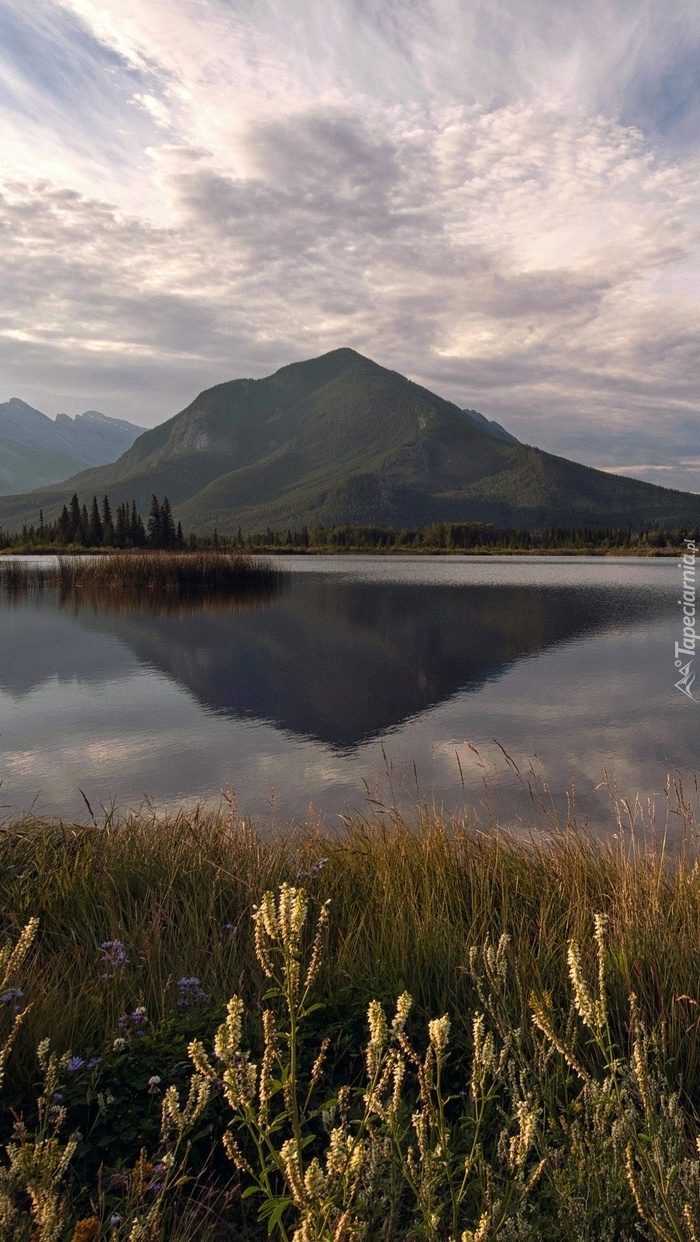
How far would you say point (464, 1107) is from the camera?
3.66m

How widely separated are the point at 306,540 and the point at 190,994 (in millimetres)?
145927

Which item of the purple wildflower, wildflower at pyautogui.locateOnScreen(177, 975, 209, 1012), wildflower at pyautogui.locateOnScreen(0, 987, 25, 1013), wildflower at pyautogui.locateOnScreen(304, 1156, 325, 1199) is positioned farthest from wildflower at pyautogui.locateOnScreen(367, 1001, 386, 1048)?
the purple wildflower

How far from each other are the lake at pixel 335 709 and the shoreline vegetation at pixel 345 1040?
1518mm

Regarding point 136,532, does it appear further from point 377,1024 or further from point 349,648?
point 377,1024

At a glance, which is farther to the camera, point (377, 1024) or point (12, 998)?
point (12, 998)

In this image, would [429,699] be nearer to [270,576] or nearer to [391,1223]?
[391,1223]

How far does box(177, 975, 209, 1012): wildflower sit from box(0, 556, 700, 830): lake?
2.99 meters

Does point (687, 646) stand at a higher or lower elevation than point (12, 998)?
lower

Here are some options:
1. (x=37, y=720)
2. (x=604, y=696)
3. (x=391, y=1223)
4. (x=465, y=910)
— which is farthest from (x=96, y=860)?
(x=604, y=696)

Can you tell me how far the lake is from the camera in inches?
457

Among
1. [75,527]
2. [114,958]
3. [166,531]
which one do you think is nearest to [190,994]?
[114,958]

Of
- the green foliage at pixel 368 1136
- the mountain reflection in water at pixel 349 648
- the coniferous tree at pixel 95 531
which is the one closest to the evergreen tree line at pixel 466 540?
the coniferous tree at pixel 95 531

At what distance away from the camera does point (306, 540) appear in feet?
488

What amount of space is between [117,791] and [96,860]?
5.23m
